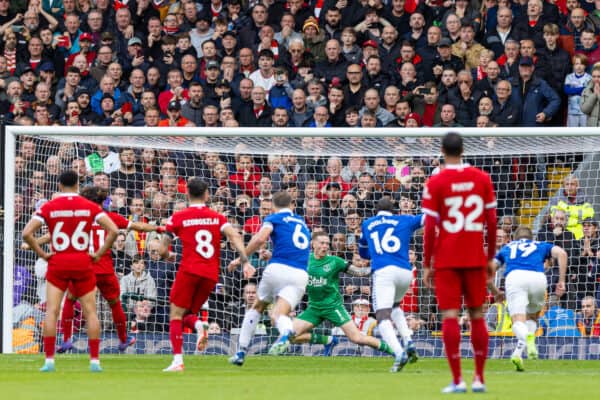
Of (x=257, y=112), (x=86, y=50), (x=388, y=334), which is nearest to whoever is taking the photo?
(x=388, y=334)

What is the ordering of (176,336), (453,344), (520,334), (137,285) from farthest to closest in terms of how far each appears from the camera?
1. (137,285)
2. (520,334)
3. (176,336)
4. (453,344)

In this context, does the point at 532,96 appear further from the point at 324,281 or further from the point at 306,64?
the point at 324,281

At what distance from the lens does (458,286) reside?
1087 centimetres

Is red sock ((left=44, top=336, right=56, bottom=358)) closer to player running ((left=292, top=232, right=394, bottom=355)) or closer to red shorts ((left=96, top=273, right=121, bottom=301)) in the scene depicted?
red shorts ((left=96, top=273, right=121, bottom=301))

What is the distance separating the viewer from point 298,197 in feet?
60.9

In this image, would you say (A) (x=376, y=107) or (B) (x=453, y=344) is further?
(A) (x=376, y=107)

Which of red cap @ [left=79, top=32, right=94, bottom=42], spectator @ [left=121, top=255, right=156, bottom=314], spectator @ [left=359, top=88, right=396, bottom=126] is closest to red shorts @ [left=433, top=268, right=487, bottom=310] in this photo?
spectator @ [left=121, top=255, right=156, bottom=314]

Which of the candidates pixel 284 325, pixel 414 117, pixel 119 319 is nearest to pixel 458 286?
pixel 284 325

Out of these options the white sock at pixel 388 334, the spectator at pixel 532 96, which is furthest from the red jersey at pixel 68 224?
the spectator at pixel 532 96

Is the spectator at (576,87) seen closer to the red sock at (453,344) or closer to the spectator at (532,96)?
the spectator at (532,96)

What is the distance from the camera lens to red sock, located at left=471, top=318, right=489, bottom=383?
1080cm

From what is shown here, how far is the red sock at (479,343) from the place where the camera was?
1080 centimetres

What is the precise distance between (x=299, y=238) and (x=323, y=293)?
1.71 meters

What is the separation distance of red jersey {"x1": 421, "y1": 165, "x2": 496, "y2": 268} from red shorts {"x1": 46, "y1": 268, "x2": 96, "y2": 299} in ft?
14.5
